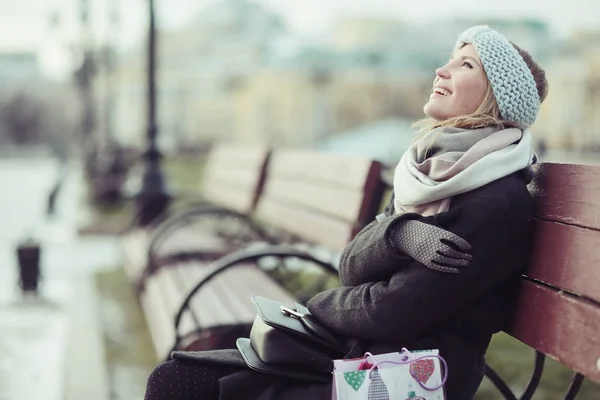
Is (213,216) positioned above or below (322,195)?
below

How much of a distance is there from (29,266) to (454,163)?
16.1 ft

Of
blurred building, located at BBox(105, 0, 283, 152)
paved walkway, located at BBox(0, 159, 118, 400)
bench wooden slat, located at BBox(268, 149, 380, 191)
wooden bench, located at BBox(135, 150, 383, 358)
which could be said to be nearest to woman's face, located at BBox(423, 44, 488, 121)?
wooden bench, located at BBox(135, 150, 383, 358)

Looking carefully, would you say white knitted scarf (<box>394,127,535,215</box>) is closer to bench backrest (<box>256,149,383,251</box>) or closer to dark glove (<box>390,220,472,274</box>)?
dark glove (<box>390,220,472,274</box>)

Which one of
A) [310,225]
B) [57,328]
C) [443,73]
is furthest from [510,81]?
[57,328]

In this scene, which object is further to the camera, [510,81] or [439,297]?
[510,81]

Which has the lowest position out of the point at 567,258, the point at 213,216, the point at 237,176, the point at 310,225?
the point at 213,216

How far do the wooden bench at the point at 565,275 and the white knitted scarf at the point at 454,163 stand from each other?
123 millimetres

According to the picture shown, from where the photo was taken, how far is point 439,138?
2.07 m

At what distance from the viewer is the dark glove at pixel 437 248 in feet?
6.10

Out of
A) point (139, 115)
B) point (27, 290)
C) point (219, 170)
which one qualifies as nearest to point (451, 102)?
point (27, 290)

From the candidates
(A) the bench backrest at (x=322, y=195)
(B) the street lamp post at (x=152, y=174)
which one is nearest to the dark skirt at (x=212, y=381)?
(A) the bench backrest at (x=322, y=195)

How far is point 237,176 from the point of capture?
21.0 ft

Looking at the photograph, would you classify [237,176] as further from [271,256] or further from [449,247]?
[449,247]

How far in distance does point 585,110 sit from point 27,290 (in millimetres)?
30574
